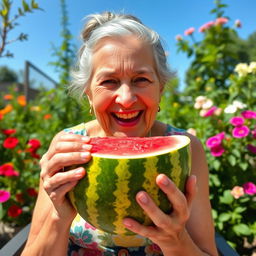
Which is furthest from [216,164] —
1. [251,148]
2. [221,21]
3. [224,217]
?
[221,21]

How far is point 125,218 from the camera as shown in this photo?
97 cm

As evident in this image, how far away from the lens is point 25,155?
155 inches

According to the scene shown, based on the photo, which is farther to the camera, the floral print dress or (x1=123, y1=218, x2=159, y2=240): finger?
the floral print dress

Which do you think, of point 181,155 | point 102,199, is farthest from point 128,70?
point 102,199

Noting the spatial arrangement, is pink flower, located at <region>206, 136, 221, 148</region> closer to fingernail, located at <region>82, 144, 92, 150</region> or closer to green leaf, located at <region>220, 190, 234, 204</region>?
green leaf, located at <region>220, 190, 234, 204</region>

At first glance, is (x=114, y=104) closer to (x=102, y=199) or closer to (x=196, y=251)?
(x=102, y=199)

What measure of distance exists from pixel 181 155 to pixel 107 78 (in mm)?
642

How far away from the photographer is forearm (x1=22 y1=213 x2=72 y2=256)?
1276 millimetres

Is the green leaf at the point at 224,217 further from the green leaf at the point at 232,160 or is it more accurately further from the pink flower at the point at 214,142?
the pink flower at the point at 214,142

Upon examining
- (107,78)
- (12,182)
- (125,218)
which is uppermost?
(107,78)

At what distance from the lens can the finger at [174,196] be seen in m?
0.90

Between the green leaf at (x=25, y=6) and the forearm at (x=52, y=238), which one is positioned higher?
the green leaf at (x=25, y=6)

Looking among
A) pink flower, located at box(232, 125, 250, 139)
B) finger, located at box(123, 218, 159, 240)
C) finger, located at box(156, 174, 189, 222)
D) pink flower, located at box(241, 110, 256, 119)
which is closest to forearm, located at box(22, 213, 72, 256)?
finger, located at box(123, 218, 159, 240)

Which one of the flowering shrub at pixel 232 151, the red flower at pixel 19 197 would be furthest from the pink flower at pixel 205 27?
the red flower at pixel 19 197
